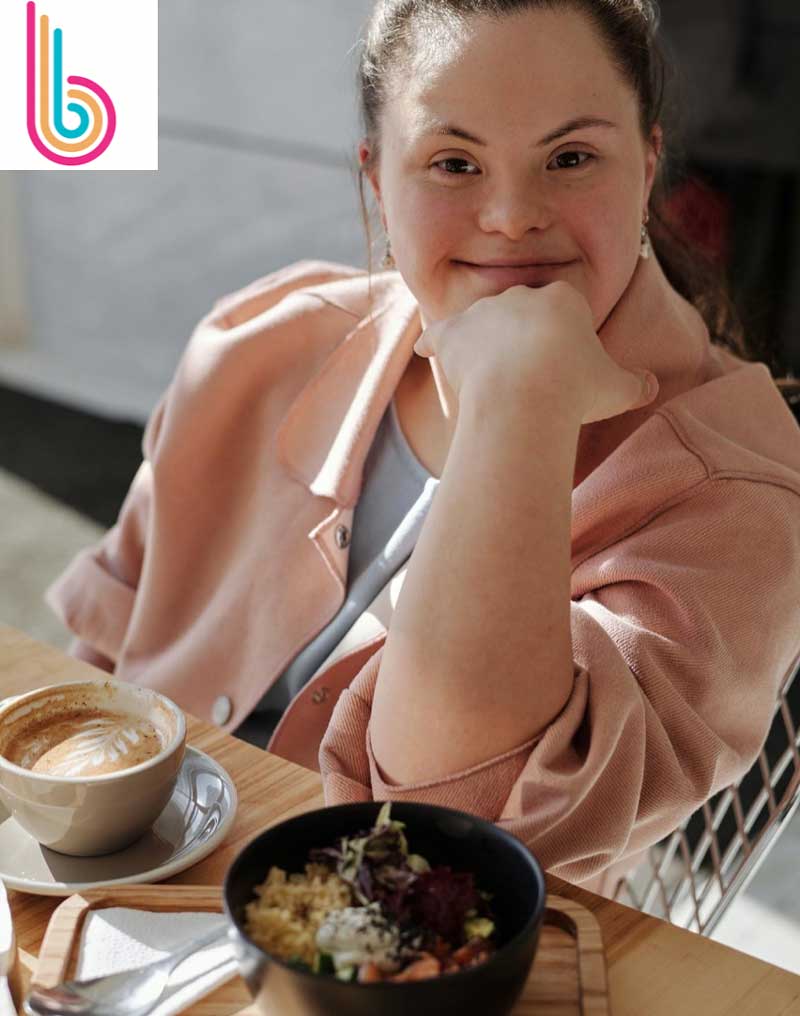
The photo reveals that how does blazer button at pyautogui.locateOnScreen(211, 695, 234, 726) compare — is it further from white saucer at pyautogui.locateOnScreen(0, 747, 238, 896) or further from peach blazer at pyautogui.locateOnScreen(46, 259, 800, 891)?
white saucer at pyautogui.locateOnScreen(0, 747, 238, 896)

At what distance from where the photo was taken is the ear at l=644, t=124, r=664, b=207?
1.11 m

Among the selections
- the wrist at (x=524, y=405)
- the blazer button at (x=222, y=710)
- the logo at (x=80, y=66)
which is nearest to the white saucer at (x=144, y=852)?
the wrist at (x=524, y=405)

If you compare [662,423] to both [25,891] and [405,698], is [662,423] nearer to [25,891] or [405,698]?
[405,698]

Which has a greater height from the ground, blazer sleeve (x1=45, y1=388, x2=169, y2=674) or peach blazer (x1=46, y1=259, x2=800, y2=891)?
peach blazer (x1=46, y1=259, x2=800, y2=891)

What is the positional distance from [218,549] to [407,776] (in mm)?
614

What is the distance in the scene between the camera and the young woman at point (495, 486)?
0.81 metres

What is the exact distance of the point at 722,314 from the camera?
1.33m

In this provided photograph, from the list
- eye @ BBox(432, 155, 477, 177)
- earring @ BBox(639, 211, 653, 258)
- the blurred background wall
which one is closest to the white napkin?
eye @ BBox(432, 155, 477, 177)

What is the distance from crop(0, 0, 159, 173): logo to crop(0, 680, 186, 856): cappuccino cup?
2500 millimetres

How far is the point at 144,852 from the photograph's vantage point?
803 mm

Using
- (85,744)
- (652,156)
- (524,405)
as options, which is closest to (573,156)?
(652,156)

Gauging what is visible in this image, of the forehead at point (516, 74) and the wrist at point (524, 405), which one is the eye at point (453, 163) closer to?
the forehead at point (516, 74)

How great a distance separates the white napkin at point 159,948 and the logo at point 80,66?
106 inches

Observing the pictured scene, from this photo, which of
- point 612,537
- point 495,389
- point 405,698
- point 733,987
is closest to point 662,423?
point 612,537
